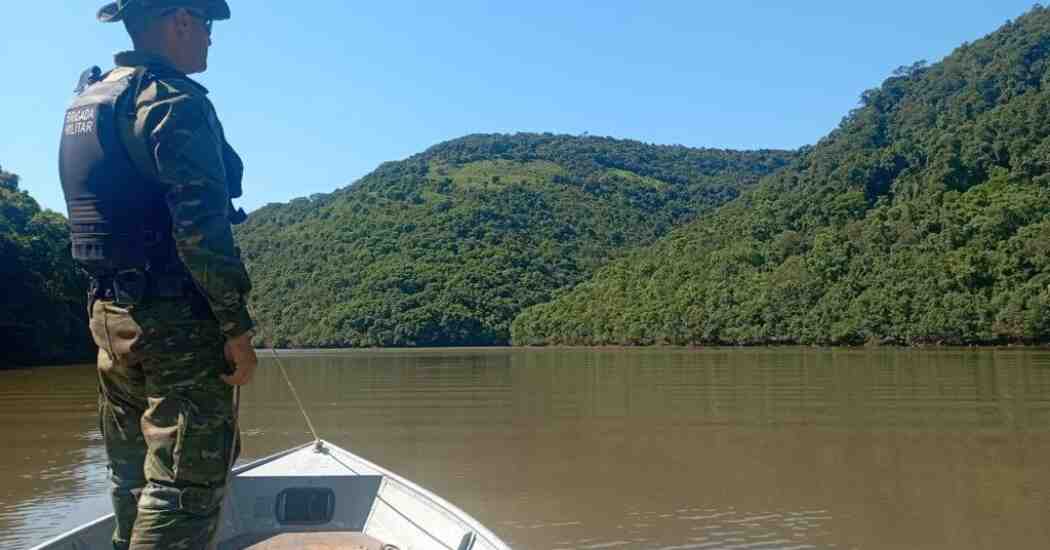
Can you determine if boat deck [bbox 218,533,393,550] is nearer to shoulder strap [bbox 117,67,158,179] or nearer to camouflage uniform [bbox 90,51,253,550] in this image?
camouflage uniform [bbox 90,51,253,550]

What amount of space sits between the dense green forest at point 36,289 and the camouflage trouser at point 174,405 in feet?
150

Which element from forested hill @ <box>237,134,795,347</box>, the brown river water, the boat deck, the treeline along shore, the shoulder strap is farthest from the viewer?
forested hill @ <box>237,134,795,347</box>

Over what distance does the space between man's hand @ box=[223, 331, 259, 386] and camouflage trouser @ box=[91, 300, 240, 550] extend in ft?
0.11

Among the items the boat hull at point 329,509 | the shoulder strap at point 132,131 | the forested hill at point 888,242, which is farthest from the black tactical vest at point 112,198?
the forested hill at point 888,242

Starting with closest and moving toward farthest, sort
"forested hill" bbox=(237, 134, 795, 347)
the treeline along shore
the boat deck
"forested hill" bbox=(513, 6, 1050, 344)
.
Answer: the boat deck, the treeline along shore, "forested hill" bbox=(513, 6, 1050, 344), "forested hill" bbox=(237, 134, 795, 347)

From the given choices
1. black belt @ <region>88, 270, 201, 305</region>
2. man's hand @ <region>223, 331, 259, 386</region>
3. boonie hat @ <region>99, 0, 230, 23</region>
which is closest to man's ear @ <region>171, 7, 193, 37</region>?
boonie hat @ <region>99, 0, 230, 23</region>

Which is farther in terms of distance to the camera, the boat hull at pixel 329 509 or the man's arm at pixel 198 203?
the boat hull at pixel 329 509

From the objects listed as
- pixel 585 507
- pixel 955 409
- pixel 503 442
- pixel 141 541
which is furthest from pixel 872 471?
pixel 141 541

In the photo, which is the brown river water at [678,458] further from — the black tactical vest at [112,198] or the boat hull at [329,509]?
the black tactical vest at [112,198]

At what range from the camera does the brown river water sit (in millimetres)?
8805

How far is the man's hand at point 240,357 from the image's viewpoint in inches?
112

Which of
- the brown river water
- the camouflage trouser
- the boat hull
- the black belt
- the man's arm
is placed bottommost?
the brown river water

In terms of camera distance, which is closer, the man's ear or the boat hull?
the man's ear

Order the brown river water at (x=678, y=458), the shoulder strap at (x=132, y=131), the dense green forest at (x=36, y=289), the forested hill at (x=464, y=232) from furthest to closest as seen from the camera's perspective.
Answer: the forested hill at (x=464, y=232) → the dense green forest at (x=36, y=289) → the brown river water at (x=678, y=458) → the shoulder strap at (x=132, y=131)
